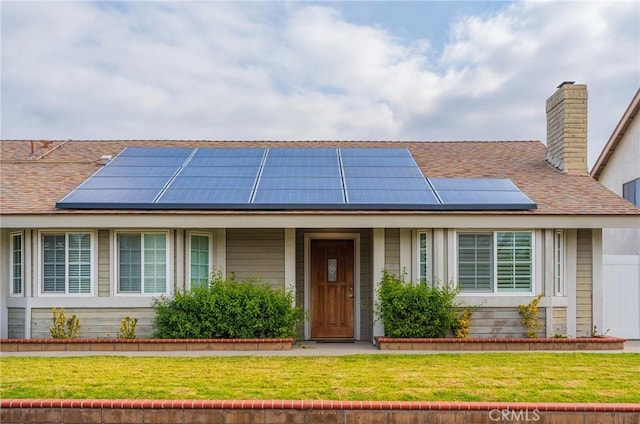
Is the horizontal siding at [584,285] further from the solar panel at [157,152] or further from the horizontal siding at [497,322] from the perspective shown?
the solar panel at [157,152]

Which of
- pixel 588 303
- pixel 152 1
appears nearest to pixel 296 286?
pixel 588 303

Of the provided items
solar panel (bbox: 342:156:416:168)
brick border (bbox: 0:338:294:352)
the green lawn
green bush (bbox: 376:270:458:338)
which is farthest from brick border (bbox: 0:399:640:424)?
solar panel (bbox: 342:156:416:168)

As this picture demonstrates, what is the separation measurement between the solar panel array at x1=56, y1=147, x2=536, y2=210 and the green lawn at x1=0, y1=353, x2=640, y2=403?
3.08 m

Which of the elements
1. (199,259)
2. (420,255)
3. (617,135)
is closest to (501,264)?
(420,255)

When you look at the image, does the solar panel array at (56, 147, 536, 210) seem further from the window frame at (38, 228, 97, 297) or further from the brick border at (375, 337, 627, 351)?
the brick border at (375, 337, 627, 351)

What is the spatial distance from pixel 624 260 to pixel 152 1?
13103 mm

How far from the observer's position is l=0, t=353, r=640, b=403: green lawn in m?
7.91

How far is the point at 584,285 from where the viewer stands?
1309cm

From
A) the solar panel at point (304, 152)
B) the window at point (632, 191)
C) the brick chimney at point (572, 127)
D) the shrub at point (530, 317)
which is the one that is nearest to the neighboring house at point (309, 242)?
the shrub at point (530, 317)

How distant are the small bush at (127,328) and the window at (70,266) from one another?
93cm

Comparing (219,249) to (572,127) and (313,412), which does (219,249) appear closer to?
(313,412)

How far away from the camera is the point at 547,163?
16.2 m

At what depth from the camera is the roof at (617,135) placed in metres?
18.1

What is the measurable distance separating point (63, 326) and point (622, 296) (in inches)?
454
